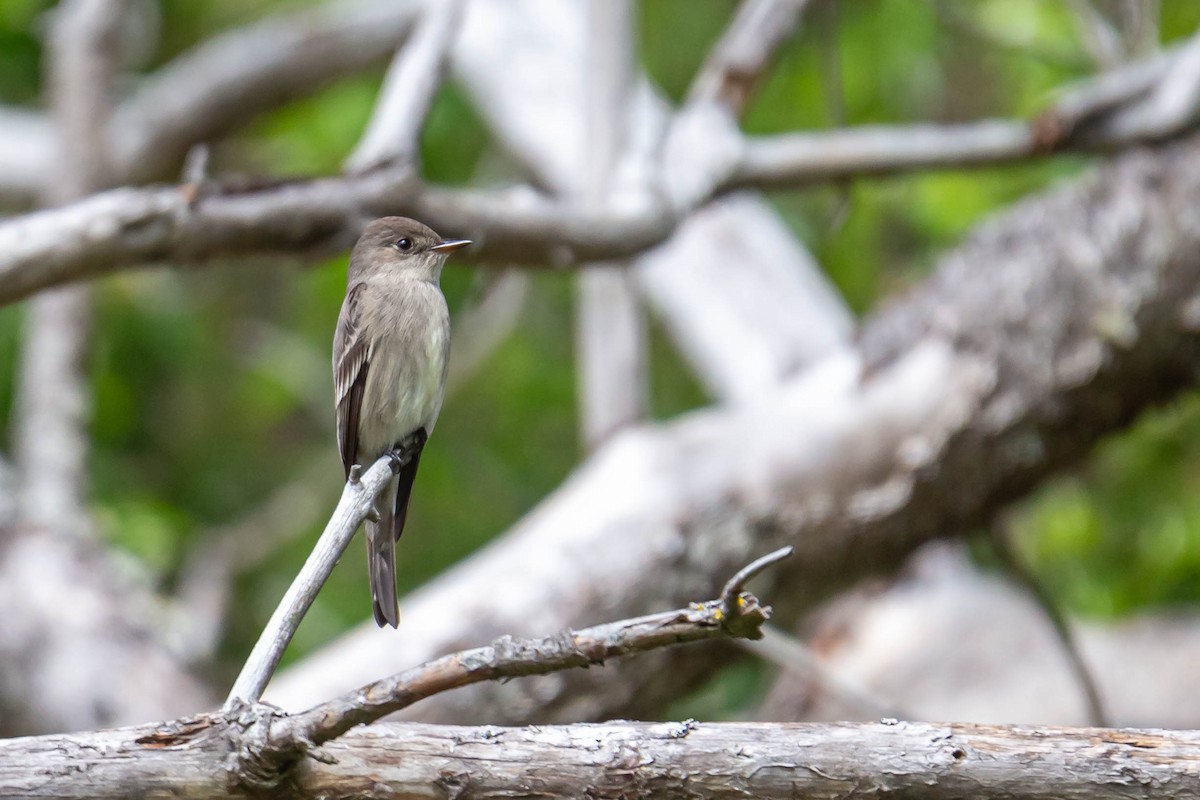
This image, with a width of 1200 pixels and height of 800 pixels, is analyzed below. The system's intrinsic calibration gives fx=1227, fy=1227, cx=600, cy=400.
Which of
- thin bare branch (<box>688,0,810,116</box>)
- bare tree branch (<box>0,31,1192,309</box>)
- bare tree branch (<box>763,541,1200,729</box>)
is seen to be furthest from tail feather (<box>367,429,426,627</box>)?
bare tree branch (<box>763,541,1200,729</box>)

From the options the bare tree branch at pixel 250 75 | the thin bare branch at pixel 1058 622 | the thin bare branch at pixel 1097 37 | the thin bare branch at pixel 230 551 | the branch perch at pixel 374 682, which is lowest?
the branch perch at pixel 374 682

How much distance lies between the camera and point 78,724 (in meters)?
4.25

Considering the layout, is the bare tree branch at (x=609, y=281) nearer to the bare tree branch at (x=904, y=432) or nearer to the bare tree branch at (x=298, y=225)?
the bare tree branch at (x=904, y=432)

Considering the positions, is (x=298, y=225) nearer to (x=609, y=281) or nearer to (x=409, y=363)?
(x=409, y=363)

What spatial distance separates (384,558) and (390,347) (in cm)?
Answer: 23

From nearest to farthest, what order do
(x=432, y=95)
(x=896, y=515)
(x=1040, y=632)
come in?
(x=432, y=95) → (x=896, y=515) → (x=1040, y=632)

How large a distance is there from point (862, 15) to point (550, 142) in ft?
5.65

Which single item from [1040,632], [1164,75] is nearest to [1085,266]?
[1164,75]

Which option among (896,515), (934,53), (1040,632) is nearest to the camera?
(896,515)

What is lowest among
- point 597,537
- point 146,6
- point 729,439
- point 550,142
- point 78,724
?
point 78,724

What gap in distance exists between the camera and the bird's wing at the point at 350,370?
1.25 metres

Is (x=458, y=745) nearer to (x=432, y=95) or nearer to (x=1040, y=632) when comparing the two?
(x=432, y=95)

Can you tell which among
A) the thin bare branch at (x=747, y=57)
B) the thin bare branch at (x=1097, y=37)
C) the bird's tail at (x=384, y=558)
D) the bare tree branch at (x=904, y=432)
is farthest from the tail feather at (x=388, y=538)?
the thin bare branch at (x=1097, y=37)

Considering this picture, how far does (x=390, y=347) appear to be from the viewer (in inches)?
48.5
